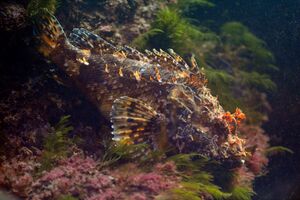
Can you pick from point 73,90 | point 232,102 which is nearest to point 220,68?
point 232,102

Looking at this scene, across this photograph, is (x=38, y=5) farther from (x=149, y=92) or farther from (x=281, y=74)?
(x=281, y=74)

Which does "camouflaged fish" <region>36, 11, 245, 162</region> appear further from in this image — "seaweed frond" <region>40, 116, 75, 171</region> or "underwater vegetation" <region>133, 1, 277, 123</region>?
"underwater vegetation" <region>133, 1, 277, 123</region>

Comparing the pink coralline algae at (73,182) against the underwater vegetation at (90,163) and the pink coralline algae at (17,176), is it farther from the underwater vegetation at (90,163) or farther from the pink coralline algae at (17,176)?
the pink coralline algae at (17,176)

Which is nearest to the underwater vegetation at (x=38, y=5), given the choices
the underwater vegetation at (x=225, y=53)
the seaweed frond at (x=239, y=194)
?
the underwater vegetation at (x=225, y=53)

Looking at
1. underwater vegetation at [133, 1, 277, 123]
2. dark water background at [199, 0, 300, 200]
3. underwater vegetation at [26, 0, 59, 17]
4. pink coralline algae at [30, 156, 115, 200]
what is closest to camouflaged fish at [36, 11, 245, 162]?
underwater vegetation at [26, 0, 59, 17]

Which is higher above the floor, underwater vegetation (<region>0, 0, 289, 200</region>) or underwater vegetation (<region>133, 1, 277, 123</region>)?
underwater vegetation (<region>133, 1, 277, 123</region>)

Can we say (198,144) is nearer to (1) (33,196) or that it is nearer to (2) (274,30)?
(1) (33,196)
